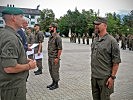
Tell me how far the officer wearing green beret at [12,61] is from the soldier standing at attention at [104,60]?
1.61 metres

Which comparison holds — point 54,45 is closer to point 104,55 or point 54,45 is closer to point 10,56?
point 104,55

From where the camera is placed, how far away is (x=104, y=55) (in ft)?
16.4

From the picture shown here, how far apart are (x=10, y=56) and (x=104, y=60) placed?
1972 mm

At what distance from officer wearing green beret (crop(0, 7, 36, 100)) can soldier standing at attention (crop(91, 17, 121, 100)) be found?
63.4 inches

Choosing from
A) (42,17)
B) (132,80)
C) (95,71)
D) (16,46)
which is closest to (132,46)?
(132,80)

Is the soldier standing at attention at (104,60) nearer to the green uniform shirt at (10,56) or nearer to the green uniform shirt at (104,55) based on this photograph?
the green uniform shirt at (104,55)

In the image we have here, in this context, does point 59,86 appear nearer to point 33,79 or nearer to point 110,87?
point 33,79

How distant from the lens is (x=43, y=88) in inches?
339

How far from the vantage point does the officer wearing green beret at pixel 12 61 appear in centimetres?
357

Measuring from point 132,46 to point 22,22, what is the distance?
25126mm

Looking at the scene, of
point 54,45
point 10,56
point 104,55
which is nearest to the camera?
point 10,56

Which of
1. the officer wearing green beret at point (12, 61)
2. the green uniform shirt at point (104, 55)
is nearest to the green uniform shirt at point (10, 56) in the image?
the officer wearing green beret at point (12, 61)

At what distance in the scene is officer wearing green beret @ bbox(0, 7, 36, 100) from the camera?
3566 millimetres

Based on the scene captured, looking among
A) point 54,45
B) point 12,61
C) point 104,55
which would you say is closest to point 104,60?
point 104,55
